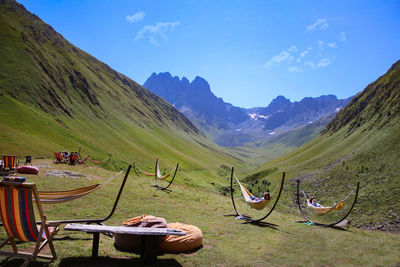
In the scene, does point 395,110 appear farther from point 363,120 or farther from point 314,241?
point 314,241

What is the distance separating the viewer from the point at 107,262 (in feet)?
22.0

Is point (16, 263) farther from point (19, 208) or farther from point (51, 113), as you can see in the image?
point (51, 113)

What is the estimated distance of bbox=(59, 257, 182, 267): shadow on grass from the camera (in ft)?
21.2

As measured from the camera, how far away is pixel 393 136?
44438mm

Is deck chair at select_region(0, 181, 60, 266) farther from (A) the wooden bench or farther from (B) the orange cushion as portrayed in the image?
(B) the orange cushion

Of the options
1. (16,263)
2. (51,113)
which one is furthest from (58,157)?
(51,113)

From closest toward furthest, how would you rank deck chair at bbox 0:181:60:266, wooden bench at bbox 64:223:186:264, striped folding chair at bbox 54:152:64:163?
deck chair at bbox 0:181:60:266 < wooden bench at bbox 64:223:186:264 < striped folding chair at bbox 54:152:64:163

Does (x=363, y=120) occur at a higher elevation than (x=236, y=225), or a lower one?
higher

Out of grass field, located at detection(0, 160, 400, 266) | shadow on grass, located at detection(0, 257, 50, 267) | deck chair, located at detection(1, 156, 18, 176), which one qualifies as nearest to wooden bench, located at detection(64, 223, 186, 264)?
grass field, located at detection(0, 160, 400, 266)

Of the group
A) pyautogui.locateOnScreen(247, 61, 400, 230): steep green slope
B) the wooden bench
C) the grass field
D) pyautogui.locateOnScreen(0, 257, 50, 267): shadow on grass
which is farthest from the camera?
pyautogui.locateOnScreen(247, 61, 400, 230): steep green slope

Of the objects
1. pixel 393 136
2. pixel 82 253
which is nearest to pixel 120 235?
pixel 82 253

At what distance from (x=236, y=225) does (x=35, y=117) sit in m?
45.6

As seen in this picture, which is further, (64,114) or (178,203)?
(64,114)

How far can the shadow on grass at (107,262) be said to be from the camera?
21.2 ft
